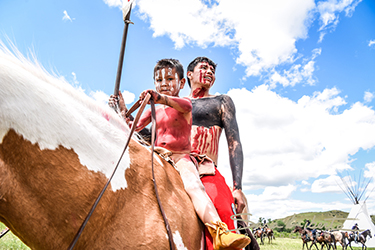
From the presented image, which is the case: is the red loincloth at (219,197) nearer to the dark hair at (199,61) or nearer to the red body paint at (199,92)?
the red body paint at (199,92)

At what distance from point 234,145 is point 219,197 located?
132 centimetres

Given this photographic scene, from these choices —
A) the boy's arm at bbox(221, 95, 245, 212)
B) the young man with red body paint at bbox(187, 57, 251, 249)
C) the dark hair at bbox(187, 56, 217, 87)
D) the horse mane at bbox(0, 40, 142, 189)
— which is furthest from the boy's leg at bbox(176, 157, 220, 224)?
the dark hair at bbox(187, 56, 217, 87)

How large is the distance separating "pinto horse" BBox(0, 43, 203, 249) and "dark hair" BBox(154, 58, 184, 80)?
1.40 metres

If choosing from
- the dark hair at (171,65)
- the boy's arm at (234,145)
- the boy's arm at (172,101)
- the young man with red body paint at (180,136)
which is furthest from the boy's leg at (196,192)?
the dark hair at (171,65)

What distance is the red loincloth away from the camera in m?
2.61

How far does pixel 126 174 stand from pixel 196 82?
9.29 feet

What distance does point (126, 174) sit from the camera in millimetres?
2018

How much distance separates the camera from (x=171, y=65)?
3.34 metres

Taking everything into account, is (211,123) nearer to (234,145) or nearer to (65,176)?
(234,145)

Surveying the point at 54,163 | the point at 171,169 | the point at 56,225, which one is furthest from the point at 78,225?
the point at 171,169

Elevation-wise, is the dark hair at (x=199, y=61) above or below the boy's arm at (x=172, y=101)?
above

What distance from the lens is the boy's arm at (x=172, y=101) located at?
95.4 inches

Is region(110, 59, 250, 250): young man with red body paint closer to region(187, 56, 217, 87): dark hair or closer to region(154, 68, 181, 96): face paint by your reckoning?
region(154, 68, 181, 96): face paint

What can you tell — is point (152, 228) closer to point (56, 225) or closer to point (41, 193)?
point (56, 225)
